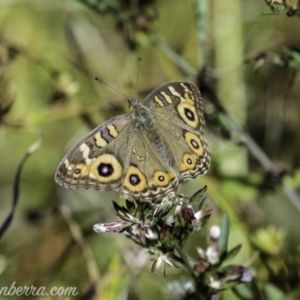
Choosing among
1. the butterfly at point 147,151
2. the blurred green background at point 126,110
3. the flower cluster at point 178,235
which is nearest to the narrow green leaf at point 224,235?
the flower cluster at point 178,235

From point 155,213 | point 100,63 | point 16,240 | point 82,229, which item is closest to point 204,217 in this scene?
point 155,213

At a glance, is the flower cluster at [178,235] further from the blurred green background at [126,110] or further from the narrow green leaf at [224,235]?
the blurred green background at [126,110]

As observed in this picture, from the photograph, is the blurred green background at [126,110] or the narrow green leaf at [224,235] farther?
the blurred green background at [126,110]

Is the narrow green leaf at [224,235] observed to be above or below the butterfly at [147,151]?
below

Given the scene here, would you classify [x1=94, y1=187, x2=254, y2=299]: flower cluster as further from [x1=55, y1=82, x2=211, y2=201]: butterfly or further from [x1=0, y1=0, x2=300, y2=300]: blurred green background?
[x1=0, y1=0, x2=300, y2=300]: blurred green background

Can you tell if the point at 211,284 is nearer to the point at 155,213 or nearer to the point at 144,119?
the point at 155,213

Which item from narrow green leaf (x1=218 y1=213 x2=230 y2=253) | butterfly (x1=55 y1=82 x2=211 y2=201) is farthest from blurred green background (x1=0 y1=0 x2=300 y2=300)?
narrow green leaf (x1=218 y1=213 x2=230 y2=253)

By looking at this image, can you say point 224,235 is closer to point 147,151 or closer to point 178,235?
point 178,235

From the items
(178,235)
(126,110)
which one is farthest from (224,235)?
(126,110)
